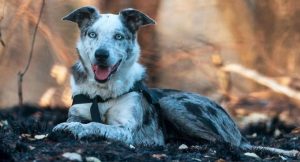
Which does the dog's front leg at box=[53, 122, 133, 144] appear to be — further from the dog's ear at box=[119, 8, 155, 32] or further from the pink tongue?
the dog's ear at box=[119, 8, 155, 32]

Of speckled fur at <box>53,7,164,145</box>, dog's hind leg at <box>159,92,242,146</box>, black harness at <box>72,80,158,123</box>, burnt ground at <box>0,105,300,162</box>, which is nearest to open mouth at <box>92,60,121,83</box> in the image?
speckled fur at <box>53,7,164,145</box>

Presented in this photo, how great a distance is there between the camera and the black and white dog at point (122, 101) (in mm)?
7457

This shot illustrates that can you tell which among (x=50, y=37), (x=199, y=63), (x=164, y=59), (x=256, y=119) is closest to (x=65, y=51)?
(x=50, y=37)

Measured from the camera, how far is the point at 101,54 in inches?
289

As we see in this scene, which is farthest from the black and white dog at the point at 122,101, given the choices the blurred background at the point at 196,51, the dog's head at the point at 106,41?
the blurred background at the point at 196,51

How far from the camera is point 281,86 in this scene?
15508mm

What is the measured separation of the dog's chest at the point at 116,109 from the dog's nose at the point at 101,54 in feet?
1.88

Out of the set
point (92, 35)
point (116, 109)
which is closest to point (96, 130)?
point (116, 109)

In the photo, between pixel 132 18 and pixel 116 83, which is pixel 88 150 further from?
pixel 132 18

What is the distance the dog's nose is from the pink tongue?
18 centimetres

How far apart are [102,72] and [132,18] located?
85cm

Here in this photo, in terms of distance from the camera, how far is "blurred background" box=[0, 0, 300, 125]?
14359mm

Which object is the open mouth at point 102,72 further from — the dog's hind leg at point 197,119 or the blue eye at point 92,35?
the dog's hind leg at point 197,119

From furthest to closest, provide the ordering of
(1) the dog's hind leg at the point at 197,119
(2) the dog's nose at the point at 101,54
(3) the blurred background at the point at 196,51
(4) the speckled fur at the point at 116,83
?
(3) the blurred background at the point at 196,51, (1) the dog's hind leg at the point at 197,119, (4) the speckled fur at the point at 116,83, (2) the dog's nose at the point at 101,54
